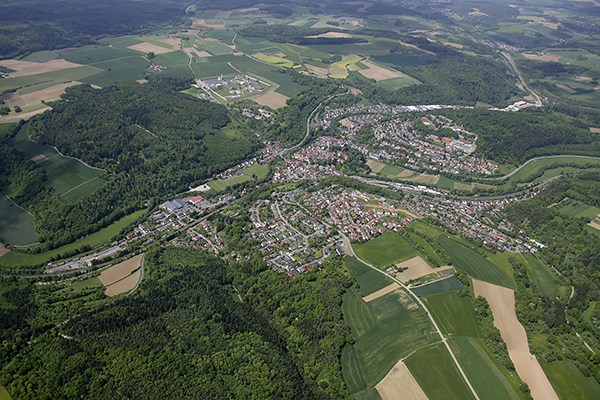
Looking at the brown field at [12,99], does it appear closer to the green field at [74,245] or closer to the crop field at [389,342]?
the green field at [74,245]

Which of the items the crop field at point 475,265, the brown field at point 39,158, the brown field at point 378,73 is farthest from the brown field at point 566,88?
the brown field at point 39,158

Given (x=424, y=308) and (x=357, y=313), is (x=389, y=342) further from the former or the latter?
(x=424, y=308)

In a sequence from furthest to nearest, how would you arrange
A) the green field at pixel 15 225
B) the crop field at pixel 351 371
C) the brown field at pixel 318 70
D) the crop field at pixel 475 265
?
1. the brown field at pixel 318 70
2. the green field at pixel 15 225
3. the crop field at pixel 475 265
4. the crop field at pixel 351 371

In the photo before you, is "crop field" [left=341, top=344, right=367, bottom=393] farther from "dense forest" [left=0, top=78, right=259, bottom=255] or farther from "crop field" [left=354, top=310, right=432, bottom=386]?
"dense forest" [left=0, top=78, right=259, bottom=255]

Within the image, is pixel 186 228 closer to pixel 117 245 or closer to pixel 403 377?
pixel 117 245

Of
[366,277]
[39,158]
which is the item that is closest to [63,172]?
[39,158]

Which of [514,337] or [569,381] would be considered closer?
[569,381]

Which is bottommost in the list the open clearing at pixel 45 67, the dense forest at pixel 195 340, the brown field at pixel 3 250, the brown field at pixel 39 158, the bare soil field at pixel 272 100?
the brown field at pixel 3 250

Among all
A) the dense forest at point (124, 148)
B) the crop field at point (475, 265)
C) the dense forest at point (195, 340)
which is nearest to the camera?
the dense forest at point (195, 340)
